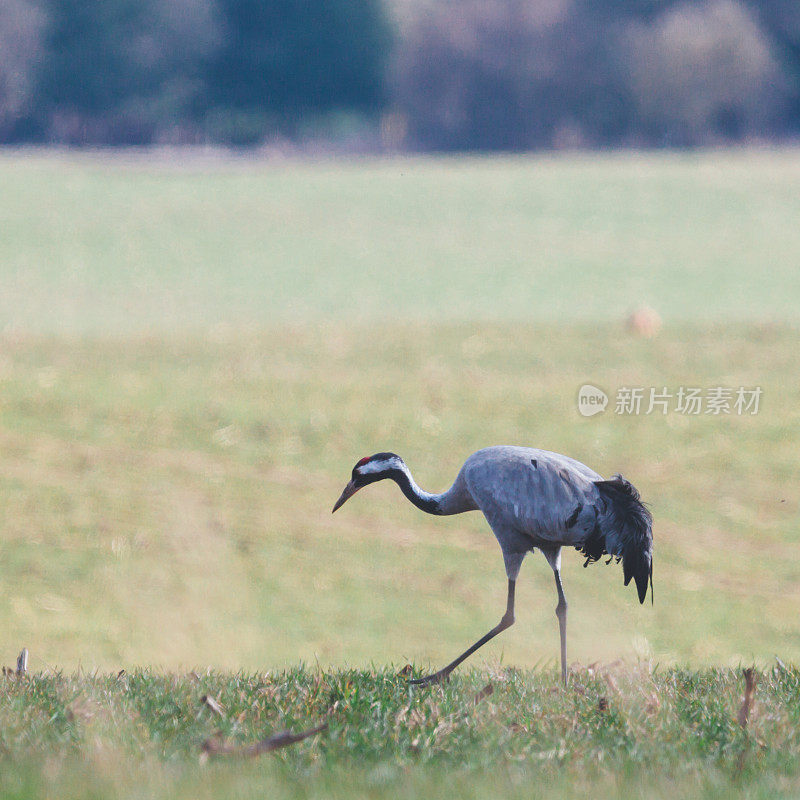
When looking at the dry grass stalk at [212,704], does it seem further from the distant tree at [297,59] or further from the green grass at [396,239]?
the distant tree at [297,59]

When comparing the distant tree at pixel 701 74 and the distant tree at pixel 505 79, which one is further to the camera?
the distant tree at pixel 505 79

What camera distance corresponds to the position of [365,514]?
12562 mm

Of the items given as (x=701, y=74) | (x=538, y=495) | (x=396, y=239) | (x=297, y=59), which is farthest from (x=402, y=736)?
(x=701, y=74)

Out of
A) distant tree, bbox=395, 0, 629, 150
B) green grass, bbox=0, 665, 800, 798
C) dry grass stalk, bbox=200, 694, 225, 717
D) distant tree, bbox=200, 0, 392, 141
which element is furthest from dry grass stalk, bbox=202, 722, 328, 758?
distant tree, bbox=395, 0, 629, 150

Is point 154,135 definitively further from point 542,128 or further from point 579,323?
point 579,323

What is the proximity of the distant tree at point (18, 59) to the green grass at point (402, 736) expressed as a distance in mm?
24633

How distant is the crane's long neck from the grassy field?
2.74 ft

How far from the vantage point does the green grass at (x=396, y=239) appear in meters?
21.7

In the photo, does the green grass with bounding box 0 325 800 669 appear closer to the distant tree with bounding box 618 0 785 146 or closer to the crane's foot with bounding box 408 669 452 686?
the crane's foot with bounding box 408 669 452 686

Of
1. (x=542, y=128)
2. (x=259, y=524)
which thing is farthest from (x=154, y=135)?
(x=259, y=524)

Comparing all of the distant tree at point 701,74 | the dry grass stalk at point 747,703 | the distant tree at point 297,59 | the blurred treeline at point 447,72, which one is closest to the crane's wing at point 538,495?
the dry grass stalk at point 747,703

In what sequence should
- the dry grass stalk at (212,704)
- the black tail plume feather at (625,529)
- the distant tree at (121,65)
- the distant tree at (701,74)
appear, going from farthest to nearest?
1. the distant tree at (701,74)
2. the distant tree at (121,65)
3. the black tail plume feather at (625,529)
4. the dry grass stalk at (212,704)

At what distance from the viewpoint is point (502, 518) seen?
19.8 feet

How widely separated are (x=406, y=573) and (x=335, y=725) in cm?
630
